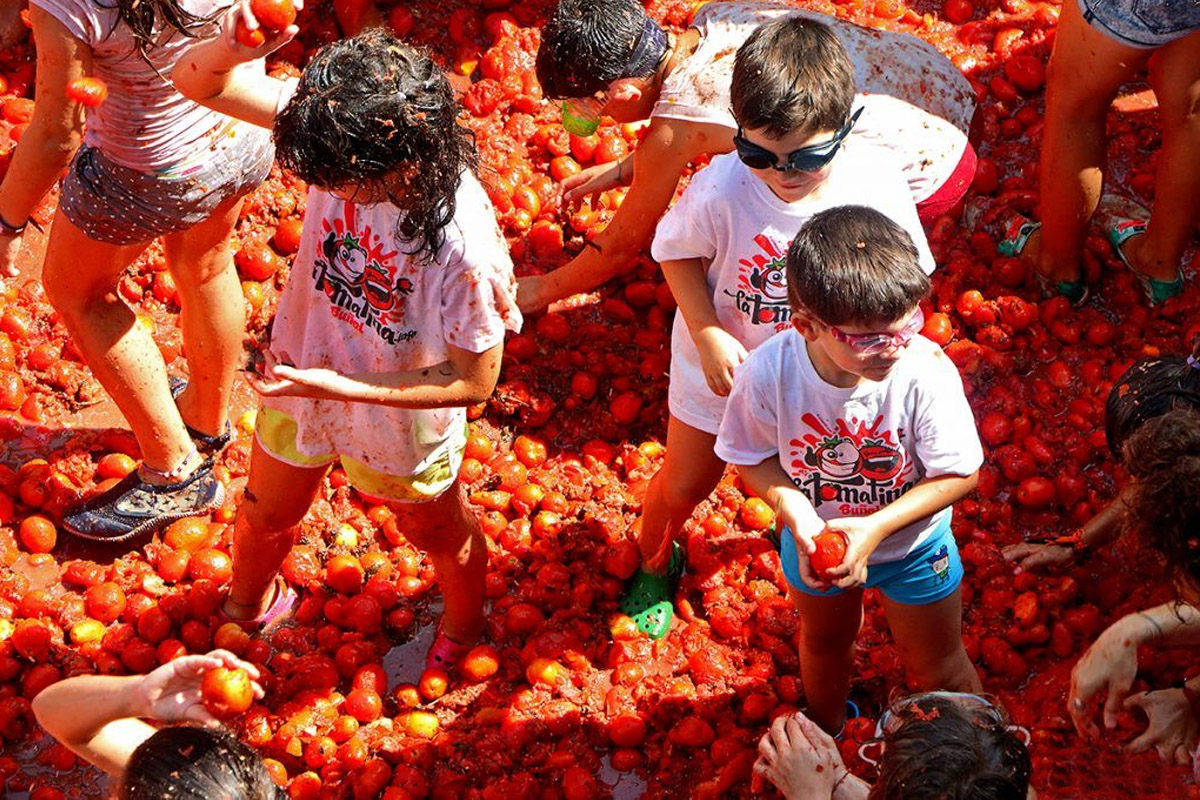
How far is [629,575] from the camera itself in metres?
3.60

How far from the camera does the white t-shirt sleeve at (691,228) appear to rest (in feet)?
9.24

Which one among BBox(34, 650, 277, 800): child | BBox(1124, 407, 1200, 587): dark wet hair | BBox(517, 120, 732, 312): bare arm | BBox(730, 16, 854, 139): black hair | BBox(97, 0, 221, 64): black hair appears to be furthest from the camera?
BBox(517, 120, 732, 312): bare arm

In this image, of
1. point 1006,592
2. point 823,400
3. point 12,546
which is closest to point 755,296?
point 823,400

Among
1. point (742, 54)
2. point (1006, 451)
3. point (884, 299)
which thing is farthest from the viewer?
point (1006, 451)

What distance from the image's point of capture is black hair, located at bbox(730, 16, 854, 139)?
257 cm

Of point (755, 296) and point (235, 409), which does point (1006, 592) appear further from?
point (235, 409)

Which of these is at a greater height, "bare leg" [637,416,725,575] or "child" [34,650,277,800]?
"child" [34,650,277,800]

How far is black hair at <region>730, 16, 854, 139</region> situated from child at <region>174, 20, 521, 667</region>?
1.89ft

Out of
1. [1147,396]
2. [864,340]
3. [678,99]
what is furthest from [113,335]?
[1147,396]

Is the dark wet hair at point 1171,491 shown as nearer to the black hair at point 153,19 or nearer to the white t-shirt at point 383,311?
the white t-shirt at point 383,311

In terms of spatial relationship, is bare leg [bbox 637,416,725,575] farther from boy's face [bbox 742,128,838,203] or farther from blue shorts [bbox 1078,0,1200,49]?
blue shorts [bbox 1078,0,1200,49]

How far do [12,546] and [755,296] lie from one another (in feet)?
7.49

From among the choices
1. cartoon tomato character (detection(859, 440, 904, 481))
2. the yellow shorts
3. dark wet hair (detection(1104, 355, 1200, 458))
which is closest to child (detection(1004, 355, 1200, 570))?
dark wet hair (detection(1104, 355, 1200, 458))

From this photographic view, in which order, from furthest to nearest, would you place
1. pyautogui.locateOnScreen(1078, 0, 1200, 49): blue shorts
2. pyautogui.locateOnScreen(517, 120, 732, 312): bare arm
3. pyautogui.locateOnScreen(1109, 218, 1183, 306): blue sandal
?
pyautogui.locateOnScreen(1109, 218, 1183, 306): blue sandal → pyautogui.locateOnScreen(1078, 0, 1200, 49): blue shorts → pyautogui.locateOnScreen(517, 120, 732, 312): bare arm
